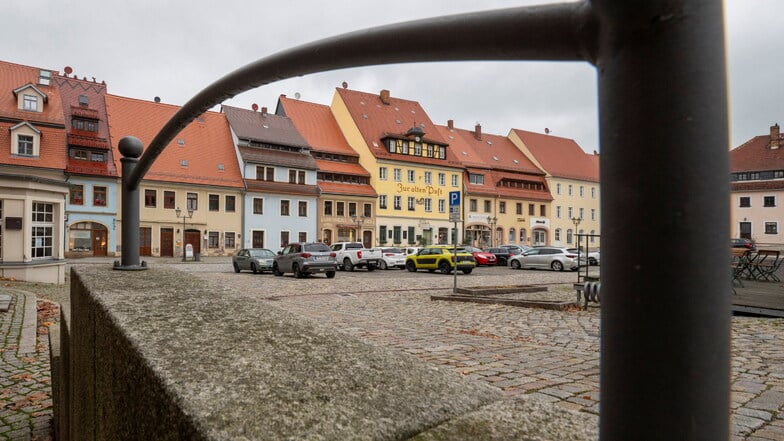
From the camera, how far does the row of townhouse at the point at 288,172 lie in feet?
123

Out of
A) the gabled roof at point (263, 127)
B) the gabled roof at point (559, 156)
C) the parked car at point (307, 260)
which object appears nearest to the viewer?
the parked car at point (307, 260)

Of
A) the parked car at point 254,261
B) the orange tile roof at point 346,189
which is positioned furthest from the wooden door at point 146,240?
the parked car at point 254,261

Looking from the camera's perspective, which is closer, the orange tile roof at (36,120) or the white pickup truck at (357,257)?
the white pickup truck at (357,257)

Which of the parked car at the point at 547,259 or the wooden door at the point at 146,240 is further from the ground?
the wooden door at the point at 146,240

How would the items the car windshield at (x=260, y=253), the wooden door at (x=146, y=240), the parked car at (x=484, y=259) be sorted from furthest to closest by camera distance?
the wooden door at (x=146, y=240)
the parked car at (x=484, y=259)
the car windshield at (x=260, y=253)

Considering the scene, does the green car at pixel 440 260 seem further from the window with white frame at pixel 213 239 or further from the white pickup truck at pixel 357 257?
the window with white frame at pixel 213 239

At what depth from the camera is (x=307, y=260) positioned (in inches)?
911

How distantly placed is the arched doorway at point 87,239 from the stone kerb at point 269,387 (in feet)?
135

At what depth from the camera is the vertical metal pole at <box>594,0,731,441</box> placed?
54cm

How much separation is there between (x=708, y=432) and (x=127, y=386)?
127cm

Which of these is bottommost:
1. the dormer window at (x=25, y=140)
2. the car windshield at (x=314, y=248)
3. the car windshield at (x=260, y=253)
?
the car windshield at (x=260, y=253)

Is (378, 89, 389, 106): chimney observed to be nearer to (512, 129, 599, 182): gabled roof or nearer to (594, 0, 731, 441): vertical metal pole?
(512, 129, 599, 182): gabled roof

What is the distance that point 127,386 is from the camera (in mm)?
1351

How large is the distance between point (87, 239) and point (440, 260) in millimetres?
25703
